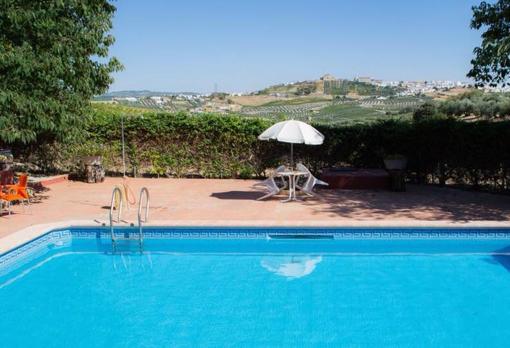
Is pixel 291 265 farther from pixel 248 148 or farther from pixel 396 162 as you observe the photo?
pixel 248 148

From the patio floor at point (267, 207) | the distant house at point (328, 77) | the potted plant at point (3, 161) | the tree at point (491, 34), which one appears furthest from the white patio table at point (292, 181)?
the distant house at point (328, 77)

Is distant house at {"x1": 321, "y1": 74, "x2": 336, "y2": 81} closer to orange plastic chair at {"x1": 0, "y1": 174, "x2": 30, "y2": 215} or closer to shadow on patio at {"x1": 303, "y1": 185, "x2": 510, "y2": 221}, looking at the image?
shadow on patio at {"x1": 303, "y1": 185, "x2": 510, "y2": 221}

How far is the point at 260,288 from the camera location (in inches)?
313

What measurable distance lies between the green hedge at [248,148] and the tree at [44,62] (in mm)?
4717

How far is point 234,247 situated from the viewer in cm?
988

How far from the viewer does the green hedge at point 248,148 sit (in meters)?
14.6

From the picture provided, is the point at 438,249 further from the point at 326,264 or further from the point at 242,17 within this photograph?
the point at 242,17

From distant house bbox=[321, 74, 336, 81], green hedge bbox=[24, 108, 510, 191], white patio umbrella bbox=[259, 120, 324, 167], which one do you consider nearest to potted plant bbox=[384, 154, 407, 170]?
green hedge bbox=[24, 108, 510, 191]

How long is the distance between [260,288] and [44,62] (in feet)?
20.1

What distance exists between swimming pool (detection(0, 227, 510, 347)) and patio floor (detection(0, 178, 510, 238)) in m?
0.48

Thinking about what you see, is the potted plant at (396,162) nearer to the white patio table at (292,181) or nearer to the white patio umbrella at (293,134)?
the white patio umbrella at (293,134)

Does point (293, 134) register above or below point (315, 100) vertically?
below

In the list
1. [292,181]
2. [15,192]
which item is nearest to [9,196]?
[15,192]

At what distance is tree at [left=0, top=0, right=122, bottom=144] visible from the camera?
32.6 ft
